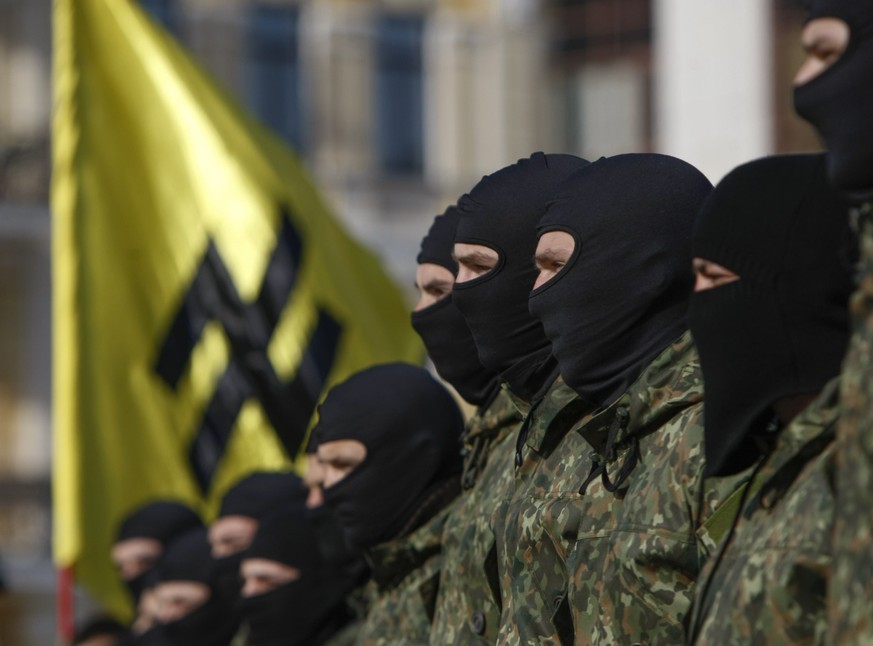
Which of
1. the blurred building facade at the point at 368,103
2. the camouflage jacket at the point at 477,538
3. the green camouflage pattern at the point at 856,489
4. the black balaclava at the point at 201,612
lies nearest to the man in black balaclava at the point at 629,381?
the camouflage jacket at the point at 477,538

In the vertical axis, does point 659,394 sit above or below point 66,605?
above

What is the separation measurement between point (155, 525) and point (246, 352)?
2.71 ft

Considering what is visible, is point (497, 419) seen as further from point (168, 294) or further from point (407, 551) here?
point (168, 294)

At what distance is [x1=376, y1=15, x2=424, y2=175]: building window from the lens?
2169 cm

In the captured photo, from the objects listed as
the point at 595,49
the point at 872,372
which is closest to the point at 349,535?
the point at 872,372

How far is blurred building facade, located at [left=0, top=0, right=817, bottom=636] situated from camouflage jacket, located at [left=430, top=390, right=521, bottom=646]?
14245 mm

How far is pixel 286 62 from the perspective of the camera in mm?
21188

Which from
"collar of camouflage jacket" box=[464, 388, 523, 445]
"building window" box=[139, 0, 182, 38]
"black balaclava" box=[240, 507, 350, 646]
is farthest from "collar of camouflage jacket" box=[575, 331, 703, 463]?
Result: "building window" box=[139, 0, 182, 38]

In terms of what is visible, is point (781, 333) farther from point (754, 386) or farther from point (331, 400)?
point (331, 400)

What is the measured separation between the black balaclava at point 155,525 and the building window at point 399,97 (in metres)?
13.4

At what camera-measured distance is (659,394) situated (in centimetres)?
358

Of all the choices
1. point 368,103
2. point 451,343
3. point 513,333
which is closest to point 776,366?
point 513,333

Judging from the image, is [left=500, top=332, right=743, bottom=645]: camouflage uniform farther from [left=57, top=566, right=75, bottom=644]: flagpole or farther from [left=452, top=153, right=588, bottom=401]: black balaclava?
[left=57, top=566, right=75, bottom=644]: flagpole

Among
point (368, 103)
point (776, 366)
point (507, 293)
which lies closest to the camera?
point (776, 366)
